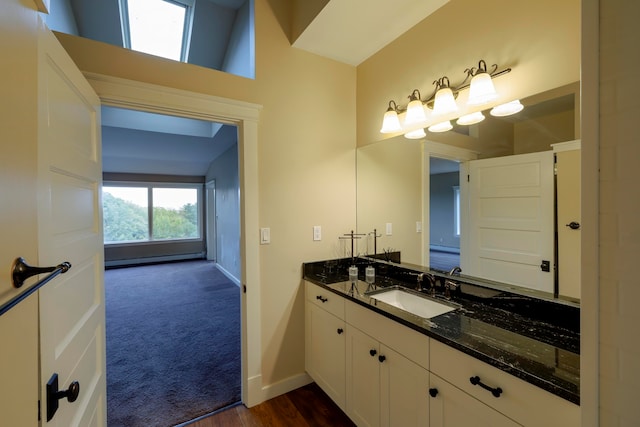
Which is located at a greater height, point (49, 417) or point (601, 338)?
point (601, 338)

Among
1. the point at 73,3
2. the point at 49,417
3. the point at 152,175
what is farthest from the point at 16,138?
the point at 152,175

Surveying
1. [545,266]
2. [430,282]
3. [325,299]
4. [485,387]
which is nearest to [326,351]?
[325,299]

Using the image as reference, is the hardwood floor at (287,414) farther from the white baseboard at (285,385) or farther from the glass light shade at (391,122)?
the glass light shade at (391,122)

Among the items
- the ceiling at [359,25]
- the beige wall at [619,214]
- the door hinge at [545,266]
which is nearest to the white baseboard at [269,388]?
the door hinge at [545,266]

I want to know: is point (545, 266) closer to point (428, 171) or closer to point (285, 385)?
point (428, 171)

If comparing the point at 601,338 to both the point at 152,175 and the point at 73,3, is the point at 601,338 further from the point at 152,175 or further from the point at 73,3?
the point at 152,175

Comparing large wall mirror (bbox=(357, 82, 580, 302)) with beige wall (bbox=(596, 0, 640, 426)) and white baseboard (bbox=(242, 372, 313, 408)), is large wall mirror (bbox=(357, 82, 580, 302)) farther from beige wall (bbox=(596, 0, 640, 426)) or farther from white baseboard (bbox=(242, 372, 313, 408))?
white baseboard (bbox=(242, 372, 313, 408))

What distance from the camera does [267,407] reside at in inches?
78.6

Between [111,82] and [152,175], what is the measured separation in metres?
6.12

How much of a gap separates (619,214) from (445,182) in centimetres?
125

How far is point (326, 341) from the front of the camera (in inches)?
77.6

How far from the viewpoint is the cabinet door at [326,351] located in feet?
5.98

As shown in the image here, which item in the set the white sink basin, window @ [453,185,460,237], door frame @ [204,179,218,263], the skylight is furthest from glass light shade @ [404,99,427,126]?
door frame @ [204,179,218,263]

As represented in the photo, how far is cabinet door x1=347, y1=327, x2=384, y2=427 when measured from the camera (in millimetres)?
1531
